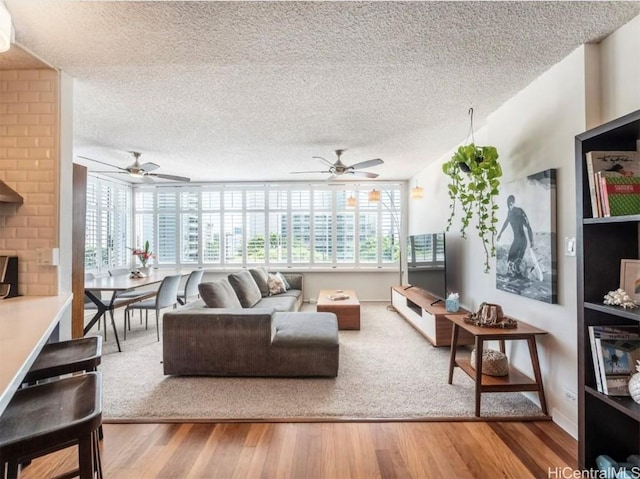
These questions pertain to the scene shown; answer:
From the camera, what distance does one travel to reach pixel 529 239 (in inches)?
94.3

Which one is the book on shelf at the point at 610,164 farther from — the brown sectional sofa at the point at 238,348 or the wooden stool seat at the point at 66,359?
the wooden stool seat at the point at 66,359

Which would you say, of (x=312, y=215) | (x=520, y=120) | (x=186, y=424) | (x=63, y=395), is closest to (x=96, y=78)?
(x=63, y=395)

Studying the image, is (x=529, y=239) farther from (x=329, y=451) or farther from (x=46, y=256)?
(x=46, y=256)

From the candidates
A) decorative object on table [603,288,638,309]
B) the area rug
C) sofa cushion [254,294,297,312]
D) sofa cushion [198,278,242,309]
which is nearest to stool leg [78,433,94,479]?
the area rug

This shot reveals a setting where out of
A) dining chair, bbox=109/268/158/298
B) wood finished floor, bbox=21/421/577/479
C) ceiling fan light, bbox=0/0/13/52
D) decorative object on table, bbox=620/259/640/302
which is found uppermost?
ceiling fan light, bbox=0/0/13/52

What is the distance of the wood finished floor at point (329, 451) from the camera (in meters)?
1.73

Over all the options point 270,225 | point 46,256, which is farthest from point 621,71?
point 270,225

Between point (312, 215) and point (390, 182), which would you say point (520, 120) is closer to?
point (390, 182)

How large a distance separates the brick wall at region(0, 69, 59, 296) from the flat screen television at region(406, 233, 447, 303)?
3784 millimetres

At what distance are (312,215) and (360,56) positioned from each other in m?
4.57

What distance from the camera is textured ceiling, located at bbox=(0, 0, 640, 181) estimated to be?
163 centimetres

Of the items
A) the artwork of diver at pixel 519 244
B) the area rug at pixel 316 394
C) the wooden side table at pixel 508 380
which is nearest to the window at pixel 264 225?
the area rug at pixel 316 394

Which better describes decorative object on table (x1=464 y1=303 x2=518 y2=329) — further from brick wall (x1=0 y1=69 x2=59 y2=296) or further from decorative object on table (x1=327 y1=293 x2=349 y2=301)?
brick wall (x1=0 y1=69 x2=59 y2=296)

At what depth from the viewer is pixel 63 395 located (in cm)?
127
